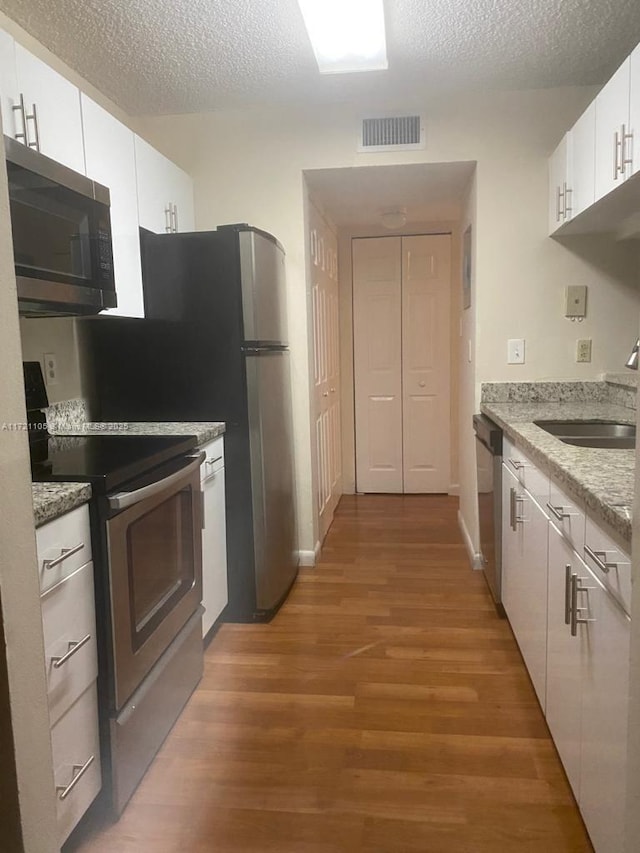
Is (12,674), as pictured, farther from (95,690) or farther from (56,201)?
(56,201)

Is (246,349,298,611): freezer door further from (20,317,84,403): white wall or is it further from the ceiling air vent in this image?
the ceiling air vent

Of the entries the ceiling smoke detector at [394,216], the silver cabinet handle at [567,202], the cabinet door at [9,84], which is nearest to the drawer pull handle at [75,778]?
the cabinet door at [9,84]

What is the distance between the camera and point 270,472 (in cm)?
288

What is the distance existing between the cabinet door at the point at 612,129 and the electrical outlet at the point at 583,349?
3.25 ft

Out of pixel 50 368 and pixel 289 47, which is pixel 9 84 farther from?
pixel 289 47

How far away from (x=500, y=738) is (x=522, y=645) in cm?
41

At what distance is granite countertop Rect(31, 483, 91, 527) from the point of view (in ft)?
4.47

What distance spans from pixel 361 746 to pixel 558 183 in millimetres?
2466

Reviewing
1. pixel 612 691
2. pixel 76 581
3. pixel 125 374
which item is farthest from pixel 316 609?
pixel 612 691

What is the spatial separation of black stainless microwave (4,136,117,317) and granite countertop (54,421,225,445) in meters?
0.59

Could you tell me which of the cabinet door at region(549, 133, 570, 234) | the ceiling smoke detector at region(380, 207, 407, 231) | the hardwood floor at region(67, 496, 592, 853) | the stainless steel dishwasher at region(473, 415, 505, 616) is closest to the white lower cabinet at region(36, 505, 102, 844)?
the hardwood floor at region(67, 496, 592, 853)

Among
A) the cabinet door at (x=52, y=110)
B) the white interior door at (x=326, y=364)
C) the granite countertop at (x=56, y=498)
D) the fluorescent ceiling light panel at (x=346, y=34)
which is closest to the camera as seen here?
the granite countertop at (x=56, y=498)

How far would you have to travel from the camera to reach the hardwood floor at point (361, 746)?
5.25ft

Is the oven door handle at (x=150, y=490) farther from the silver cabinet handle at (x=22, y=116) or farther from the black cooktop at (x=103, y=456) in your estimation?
the silver cabinet handle at (x=22, y=116)
